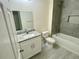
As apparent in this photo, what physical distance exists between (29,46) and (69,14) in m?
2.37

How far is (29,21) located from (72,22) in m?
2.00

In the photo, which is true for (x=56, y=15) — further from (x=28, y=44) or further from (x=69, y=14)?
(x=28, y=44)

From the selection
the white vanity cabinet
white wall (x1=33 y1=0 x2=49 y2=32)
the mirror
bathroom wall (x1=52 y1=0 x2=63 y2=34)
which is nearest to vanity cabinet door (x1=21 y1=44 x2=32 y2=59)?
the white vanity cabinet

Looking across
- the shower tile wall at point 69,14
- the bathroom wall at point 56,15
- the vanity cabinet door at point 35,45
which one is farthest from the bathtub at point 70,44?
the vanity cabinet door at point 35,45

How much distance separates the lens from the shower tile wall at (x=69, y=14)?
2722mm

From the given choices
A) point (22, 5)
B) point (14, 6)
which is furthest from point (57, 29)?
point (14, 6)

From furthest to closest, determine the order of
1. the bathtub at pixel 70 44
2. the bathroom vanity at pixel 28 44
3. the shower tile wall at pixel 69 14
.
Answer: the shower tile wall at pixel 69 14 < the bathtub at pixel 70 44 < the bathroom vanity at pixel 28 44

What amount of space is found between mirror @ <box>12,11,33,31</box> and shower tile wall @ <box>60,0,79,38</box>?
1.80 metres

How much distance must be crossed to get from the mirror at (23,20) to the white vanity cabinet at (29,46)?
59cm

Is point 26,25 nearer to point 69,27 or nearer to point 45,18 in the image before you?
point 45,18

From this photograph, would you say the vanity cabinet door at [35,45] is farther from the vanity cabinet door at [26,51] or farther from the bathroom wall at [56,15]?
Result: the bathroom wall at [56,15]

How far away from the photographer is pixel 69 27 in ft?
9.99

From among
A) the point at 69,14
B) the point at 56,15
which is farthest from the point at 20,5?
the point at 69,14

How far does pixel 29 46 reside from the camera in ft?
6.40
